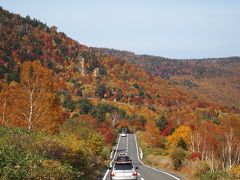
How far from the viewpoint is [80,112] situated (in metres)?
116

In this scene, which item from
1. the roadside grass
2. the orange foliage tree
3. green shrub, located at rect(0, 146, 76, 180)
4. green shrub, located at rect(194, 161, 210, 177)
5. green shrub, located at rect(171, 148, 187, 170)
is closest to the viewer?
green shrub, located at rect(0, 146, 76, 180)

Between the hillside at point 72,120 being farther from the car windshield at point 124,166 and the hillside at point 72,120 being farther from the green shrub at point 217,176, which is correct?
the car windshield at point 124,166

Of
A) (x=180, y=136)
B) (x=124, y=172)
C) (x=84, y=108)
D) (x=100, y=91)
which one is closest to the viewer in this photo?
(x=124, y=172)

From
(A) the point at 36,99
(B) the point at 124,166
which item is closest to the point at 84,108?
(A) the point at 36,99

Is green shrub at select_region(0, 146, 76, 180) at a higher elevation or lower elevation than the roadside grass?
higher

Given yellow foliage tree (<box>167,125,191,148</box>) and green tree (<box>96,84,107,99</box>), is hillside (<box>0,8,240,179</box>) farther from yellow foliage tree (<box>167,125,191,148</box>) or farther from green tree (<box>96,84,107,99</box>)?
green tree (<box>96,84,107,99</box>)

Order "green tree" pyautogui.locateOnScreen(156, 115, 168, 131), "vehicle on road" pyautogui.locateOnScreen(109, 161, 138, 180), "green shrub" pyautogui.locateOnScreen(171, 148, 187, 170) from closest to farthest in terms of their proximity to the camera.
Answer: "vehicle on road" pyautogui.locateOnScreen(109, 161, 138, 180) → "green shrub" pyautogui.locateOnScreen(171, 148, 187, 170) → "green tree" pyautogui.locateOnScreen(156, 115, 168, 131)

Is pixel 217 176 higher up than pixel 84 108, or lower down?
higher up

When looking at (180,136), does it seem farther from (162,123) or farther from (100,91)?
(100,91)

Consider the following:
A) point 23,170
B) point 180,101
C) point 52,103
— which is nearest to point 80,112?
point 52,103

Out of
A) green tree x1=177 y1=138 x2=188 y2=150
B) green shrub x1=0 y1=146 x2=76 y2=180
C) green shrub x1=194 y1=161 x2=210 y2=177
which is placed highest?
green shrub x1=0 y1=146 x2=76 y2=180

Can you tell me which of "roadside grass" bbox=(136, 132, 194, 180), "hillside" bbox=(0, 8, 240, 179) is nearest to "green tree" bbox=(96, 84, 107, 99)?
"hillside" bbox=(0, 8, 240, 179)

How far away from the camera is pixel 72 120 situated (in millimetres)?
38844

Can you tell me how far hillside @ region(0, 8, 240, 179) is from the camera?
15945 millimetres
